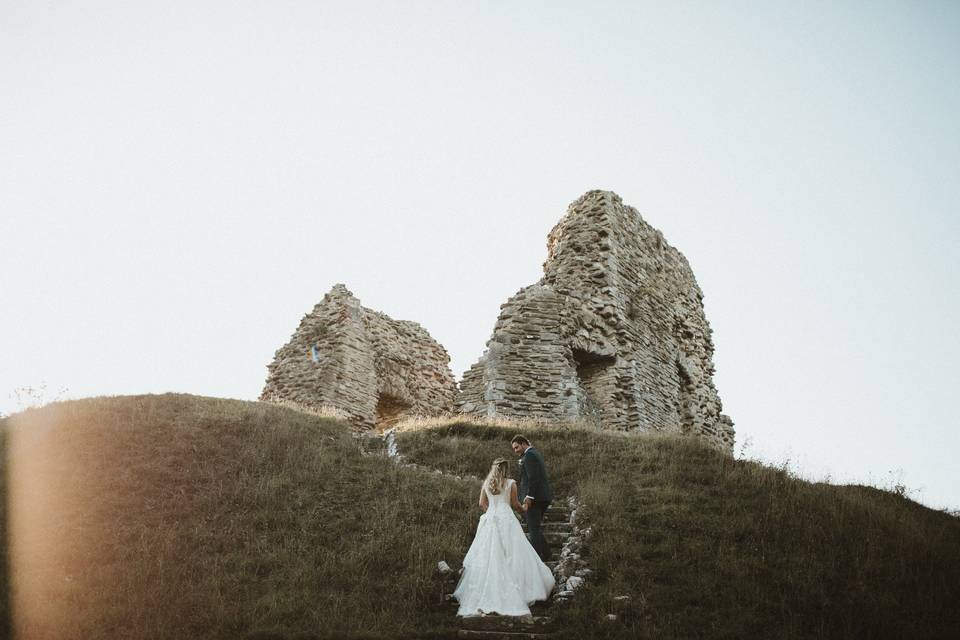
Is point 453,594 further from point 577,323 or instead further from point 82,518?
point 577,323

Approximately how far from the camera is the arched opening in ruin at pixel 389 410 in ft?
71.2

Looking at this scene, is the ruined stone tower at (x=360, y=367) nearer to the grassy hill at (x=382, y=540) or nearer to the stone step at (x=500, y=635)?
the grassy hill at (x=382, y=540)

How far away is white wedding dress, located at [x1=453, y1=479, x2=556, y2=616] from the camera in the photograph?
270 inches

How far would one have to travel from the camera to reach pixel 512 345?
16.8 m

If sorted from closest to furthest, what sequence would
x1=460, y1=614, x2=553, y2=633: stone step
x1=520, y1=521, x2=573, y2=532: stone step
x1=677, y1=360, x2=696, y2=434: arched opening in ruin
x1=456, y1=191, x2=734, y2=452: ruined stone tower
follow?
x1=460, y1=614, x2=553, y2=633: stone step → x1=520, y1=521, x2=573, y2=532: stone step → x1=456, y1=191, x2=734, y2=452: ruined stone tower → x1=677, y1=360, x2=696, y2=434: arched opening in ruin

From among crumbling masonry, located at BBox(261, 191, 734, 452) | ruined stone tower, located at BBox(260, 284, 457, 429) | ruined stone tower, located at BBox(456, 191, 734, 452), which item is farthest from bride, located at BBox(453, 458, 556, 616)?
ruined stone tower, located at BBox(260, 284, 457, 429)

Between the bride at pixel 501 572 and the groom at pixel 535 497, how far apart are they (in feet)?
1.86

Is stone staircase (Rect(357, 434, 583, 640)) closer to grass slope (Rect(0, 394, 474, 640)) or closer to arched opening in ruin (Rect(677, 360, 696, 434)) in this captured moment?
grass slope (Rect(0, 394, 474, 640))

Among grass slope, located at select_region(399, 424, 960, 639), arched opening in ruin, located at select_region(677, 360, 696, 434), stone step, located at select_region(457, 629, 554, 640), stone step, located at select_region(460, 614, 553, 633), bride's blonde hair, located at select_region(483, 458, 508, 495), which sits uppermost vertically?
arched opening in ruin, located at select_region(677, 360, 696, 434)

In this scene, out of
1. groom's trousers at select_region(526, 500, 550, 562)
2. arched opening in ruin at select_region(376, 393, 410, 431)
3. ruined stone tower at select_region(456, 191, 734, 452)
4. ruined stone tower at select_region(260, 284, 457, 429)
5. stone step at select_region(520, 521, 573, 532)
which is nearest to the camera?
groom's trousers at select_region(526, 500, 550, 562)

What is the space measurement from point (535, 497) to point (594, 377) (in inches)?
382

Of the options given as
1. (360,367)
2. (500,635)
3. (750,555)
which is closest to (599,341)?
(360,367)

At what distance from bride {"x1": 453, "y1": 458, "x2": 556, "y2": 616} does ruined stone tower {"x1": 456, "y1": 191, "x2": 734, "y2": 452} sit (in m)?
8.10

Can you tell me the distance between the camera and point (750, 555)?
7.59 meters
